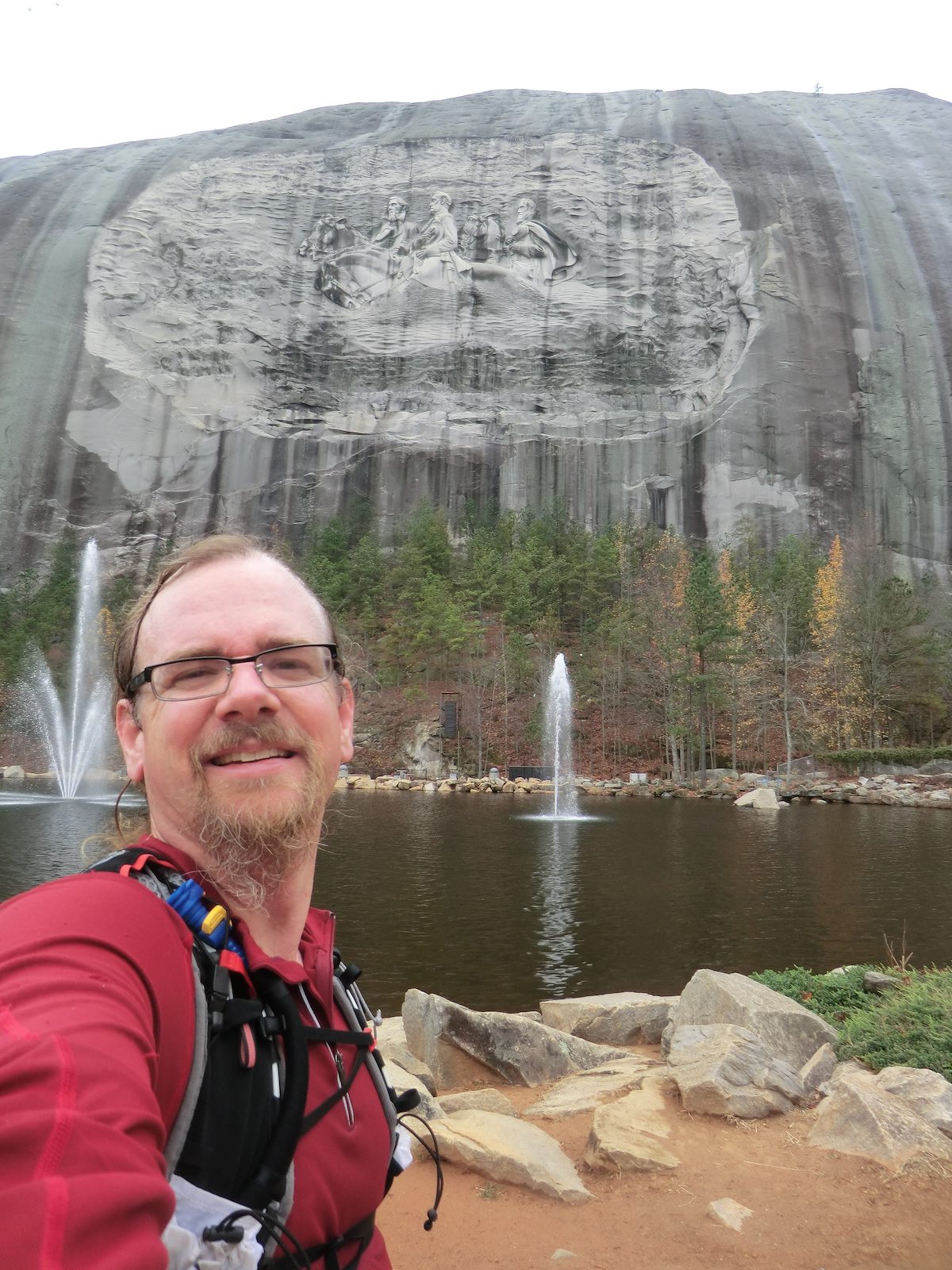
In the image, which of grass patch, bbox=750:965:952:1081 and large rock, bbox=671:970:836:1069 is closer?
grass patch, bbox=750:965:952:1081

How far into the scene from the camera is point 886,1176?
4160 mm

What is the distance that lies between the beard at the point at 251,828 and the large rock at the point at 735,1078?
452 cm

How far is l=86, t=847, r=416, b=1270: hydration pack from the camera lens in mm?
1078

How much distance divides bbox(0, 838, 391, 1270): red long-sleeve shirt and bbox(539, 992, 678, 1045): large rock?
651 cm

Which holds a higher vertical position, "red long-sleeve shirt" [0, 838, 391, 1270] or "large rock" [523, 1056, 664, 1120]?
"red long-sleeve shirt" [0, 838, 391, 1270]

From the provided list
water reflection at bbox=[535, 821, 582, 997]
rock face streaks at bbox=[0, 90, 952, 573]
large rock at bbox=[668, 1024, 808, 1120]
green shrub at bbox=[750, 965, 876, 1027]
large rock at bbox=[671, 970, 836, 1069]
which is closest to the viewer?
large rock at bbox=[668, 1024, 808, 1120]

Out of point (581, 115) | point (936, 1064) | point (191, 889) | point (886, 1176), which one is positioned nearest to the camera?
point (191, 889)

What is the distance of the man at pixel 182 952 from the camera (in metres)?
0.77

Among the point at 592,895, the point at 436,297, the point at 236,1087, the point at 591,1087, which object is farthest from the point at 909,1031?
the point at 436,297

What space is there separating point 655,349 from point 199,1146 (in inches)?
2618

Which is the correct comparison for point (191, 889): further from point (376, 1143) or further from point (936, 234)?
point (936, 234)

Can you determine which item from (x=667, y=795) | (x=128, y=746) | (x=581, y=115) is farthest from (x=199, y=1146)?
(x=581, y=115)

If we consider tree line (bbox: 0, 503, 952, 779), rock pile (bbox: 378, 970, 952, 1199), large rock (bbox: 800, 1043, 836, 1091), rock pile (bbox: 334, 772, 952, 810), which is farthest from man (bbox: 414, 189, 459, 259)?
large rock (bbox: 800, 1043, 836, 1091)

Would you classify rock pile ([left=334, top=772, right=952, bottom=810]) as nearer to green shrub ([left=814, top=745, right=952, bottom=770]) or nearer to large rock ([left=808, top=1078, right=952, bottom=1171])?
green shrub ([left=814, top=745, right=952, bottom=770])
